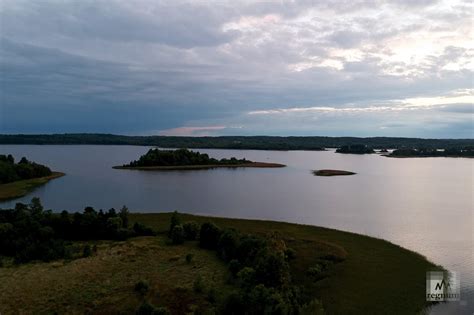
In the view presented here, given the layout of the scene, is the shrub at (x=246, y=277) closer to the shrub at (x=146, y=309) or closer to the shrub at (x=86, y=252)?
the shrub at (x=146, y=309)

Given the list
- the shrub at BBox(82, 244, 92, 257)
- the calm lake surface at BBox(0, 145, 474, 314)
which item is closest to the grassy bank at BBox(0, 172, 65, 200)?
the calm lake surface at BBox(0, 145, 474, 314)

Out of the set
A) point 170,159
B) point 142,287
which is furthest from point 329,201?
point 170,159

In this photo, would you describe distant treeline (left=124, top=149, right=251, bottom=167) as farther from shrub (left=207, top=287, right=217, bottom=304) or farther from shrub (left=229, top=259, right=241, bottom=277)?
shrub (left=207, top=287, right=217, bottom=304)

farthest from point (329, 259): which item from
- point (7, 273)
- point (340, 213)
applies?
point (7, 273)

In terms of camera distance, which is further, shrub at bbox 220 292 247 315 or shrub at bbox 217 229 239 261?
shrub at bbox 217 229 239 261

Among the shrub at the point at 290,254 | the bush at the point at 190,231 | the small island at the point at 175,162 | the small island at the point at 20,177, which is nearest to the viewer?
the shrub at the point at 290,254

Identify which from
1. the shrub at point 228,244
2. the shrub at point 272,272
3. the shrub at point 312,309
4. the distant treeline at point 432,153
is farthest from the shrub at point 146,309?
the distant treeline at point 432,153

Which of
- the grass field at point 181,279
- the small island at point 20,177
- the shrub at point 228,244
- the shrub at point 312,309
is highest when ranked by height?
the small island at point 20,177
